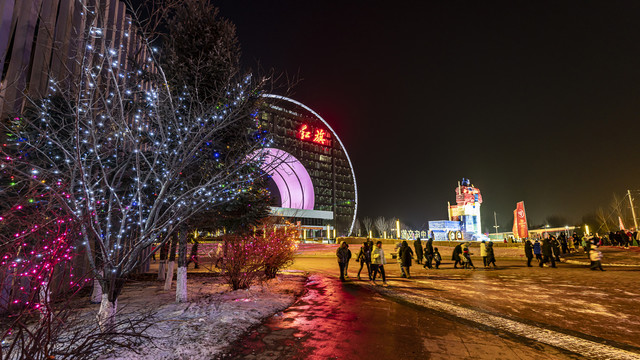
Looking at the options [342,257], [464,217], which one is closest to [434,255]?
[342,257]

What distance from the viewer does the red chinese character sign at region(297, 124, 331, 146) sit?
81.6 metres

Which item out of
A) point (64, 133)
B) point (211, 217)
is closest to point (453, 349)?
point (211, 217)

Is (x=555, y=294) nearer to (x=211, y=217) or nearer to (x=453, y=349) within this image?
(x=453, y=349)

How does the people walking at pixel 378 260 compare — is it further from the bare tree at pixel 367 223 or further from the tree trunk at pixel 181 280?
the bare tree at pixel 367 223

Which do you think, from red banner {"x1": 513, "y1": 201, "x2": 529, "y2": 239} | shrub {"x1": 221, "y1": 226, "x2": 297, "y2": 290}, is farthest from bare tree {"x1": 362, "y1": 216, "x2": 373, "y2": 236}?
shrub {"x1": 221, "y1": 226, "x2": 297, "y2": 290}

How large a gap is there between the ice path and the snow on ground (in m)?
4.14

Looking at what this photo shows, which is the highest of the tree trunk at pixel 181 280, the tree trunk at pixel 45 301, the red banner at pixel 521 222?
the red banner at pixel 521 222

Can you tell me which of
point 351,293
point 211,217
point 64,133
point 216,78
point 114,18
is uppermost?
point 114,18

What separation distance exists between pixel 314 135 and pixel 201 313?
7779cm

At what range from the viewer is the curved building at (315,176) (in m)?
75.6

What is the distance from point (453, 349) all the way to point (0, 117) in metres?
11.5

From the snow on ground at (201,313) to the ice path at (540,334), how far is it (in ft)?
13.6

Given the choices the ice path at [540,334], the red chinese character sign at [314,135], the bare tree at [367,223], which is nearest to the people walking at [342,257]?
the ice path at [540,334]

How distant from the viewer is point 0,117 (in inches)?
291
